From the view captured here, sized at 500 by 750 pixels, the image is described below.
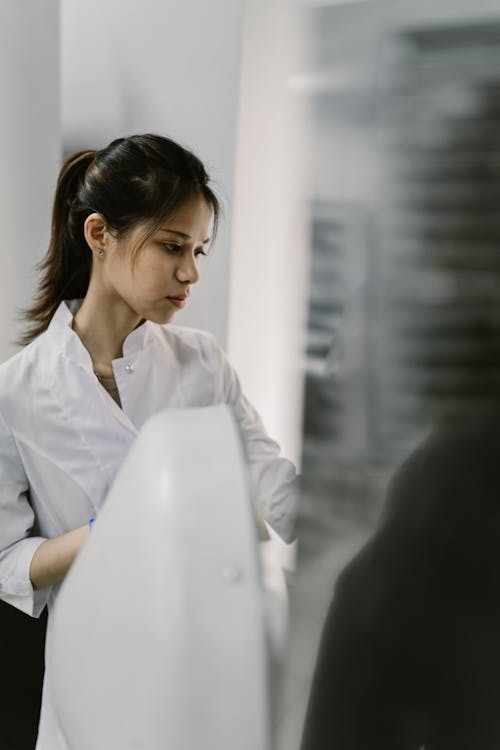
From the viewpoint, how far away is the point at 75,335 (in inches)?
26.0

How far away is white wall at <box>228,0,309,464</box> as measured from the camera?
652 mm

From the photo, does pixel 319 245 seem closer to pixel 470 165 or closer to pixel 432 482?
pixel 470 165

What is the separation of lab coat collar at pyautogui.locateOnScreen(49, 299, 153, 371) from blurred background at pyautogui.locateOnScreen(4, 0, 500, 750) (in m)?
0.15

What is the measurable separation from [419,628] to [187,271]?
1.29 feet

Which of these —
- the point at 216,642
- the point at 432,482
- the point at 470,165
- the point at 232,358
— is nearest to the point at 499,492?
the point at 432,482

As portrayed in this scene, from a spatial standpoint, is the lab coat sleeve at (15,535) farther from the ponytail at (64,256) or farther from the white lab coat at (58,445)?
the ponytail at (64,256)

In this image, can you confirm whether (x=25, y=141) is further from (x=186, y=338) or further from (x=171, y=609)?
(x=171, y=609)

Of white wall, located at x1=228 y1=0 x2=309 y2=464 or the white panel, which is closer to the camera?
the white panel

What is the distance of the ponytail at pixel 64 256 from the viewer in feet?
2.19

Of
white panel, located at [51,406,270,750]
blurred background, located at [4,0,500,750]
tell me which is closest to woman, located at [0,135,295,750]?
blurred background, located at [4,0,500,750]

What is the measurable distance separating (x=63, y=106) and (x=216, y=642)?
0.79 metres

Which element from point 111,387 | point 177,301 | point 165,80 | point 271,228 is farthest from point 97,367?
point 165,80

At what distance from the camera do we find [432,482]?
13.1 inches

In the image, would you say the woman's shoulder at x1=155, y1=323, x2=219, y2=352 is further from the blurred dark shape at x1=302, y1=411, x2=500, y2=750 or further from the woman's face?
the blurred dark shape at x1=302, y1=411, x2=500, y2=750
